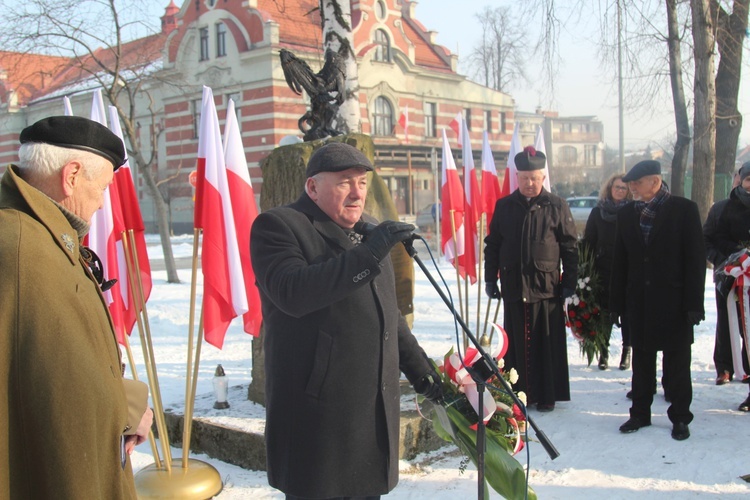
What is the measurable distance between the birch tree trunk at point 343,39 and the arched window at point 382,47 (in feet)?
89.9

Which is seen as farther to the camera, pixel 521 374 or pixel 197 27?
pixel 197 27

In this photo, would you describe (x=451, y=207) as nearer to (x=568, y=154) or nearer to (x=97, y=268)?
(x=97, y=268)

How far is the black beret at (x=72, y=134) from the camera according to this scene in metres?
1.92

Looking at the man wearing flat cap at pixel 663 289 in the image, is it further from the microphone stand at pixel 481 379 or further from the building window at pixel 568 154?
the building window at pixel 568 154

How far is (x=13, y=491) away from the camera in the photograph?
165cm

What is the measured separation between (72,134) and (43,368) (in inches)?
26.9

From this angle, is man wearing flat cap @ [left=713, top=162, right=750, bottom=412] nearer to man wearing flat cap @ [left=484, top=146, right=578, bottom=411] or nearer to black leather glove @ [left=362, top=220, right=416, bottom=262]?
man wearing flat cap @ [left=484, top=146, right=578, bottom=411]

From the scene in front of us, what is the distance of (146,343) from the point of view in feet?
14.3

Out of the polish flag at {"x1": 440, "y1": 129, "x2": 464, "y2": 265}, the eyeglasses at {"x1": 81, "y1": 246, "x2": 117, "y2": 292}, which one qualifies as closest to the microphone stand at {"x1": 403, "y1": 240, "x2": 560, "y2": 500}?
the eyeglasses at {"x1": 81, "y1": 246, "x2": 117, "y2": 292}

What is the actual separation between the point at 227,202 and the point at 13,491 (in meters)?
2.86

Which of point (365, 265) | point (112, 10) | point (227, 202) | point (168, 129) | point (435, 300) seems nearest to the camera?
point (365, 265)

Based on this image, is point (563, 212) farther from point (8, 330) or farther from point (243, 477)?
point (8, 330)

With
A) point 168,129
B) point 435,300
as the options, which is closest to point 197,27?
point 168,129

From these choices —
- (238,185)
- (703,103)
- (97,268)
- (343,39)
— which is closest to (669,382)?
(238,185)
